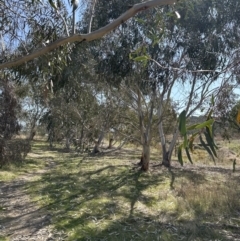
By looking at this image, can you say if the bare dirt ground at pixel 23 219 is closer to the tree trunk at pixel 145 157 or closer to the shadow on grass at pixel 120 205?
the shadow on grass at pixel 120 205

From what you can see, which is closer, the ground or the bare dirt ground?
the bare dirt ground

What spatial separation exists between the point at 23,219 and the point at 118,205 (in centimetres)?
216

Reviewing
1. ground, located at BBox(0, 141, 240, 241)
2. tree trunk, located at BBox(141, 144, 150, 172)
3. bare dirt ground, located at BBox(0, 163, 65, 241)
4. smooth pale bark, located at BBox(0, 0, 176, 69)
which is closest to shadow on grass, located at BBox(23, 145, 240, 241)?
ground, located at BBox(0, 141, 240, 241)

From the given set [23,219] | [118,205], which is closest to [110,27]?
[23,219]

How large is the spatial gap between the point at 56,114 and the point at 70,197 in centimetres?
566

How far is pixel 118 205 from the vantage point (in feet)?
25.1

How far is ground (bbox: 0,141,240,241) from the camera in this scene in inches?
227

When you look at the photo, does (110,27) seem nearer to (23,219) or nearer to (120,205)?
(23,219)

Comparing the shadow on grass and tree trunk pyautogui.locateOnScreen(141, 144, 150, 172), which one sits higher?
tree trunk pyautogui.locateOnScreen(141, 144, 150, 172)

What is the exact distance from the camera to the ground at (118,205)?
18.9 ft

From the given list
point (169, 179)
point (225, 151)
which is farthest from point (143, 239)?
point (225, 151)

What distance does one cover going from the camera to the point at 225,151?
1898 centimetres

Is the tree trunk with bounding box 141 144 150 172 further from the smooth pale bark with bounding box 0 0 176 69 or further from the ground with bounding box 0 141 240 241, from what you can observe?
the smooth pale bark with bounding box 0 0 176 69

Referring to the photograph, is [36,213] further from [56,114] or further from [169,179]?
[56,114]
